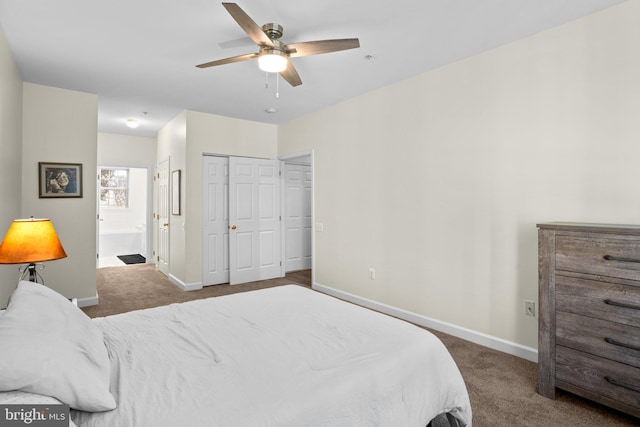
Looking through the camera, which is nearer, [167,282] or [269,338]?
[269,338]

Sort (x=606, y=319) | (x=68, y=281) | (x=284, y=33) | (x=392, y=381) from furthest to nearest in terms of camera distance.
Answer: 1. (x=68, y=281)
2. (x=284, y=33)
3. (x=606, y=319)
4. (x=392, y=381)

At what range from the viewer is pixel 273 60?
2479 mm

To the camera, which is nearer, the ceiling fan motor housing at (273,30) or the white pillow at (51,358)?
the white pillow at (51,358)

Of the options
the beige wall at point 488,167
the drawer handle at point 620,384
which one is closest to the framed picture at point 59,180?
the beige wall at point 488,167

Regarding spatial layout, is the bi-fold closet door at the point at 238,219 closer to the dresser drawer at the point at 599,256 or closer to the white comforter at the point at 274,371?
the white comforter at the point at 274,371

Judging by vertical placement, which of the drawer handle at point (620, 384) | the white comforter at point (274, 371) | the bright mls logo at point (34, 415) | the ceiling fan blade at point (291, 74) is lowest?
the drawer handle at point (620, 384)

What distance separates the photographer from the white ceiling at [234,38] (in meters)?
2.36

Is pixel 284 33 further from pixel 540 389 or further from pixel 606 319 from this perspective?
pixel 540 389

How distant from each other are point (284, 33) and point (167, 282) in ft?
14.3

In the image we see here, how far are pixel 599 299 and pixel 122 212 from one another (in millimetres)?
9623

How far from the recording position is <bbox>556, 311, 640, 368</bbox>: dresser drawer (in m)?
1.91

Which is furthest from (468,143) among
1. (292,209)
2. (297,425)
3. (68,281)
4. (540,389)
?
(68,281)

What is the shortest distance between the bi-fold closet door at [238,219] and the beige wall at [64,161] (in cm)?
145

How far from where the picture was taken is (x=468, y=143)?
3.17 m
